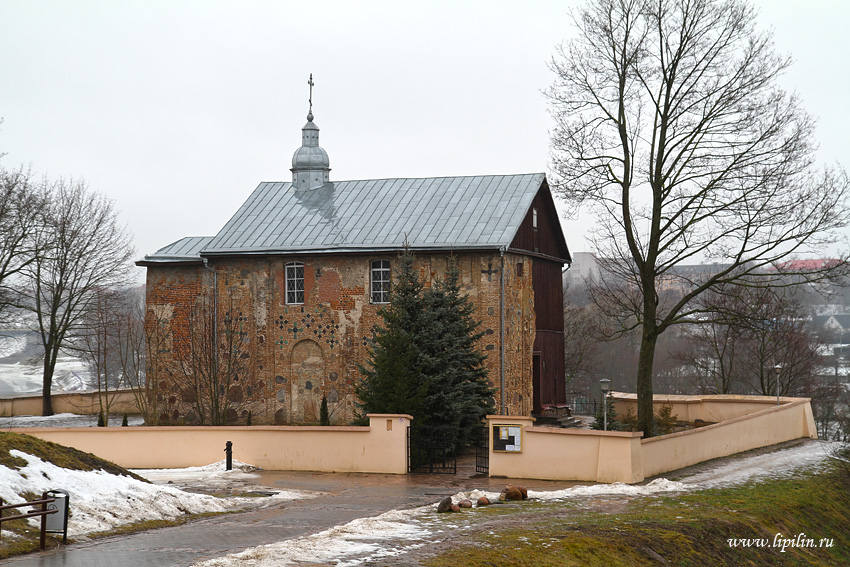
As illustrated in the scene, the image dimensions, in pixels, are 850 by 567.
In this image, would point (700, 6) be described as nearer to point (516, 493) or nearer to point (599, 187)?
point (599, 187)

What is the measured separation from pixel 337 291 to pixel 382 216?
10.3ft

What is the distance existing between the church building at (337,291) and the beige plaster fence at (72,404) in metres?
7.81

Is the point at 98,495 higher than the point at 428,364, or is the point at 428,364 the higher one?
the point at 428,364

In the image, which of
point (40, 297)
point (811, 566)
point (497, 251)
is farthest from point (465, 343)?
point (40, 297)

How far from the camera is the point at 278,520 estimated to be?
14203 mm

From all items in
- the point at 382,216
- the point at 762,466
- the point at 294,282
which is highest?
the point at 382,216

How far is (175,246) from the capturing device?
108 ft

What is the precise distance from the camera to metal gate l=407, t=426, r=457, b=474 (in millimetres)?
21219

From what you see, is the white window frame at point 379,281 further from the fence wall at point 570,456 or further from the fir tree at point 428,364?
the fence wall at point 570,456

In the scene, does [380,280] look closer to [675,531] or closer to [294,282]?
[294,282]

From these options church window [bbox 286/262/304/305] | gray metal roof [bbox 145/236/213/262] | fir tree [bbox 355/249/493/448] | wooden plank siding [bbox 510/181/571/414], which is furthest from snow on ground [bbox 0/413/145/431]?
wooden plank siding [bbox 510/181/571/414]

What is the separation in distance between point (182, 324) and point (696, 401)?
1755 centimetres

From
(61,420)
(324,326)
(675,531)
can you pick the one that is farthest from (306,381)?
(675,531)

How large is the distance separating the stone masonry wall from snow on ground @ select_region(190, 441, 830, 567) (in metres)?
8.63
